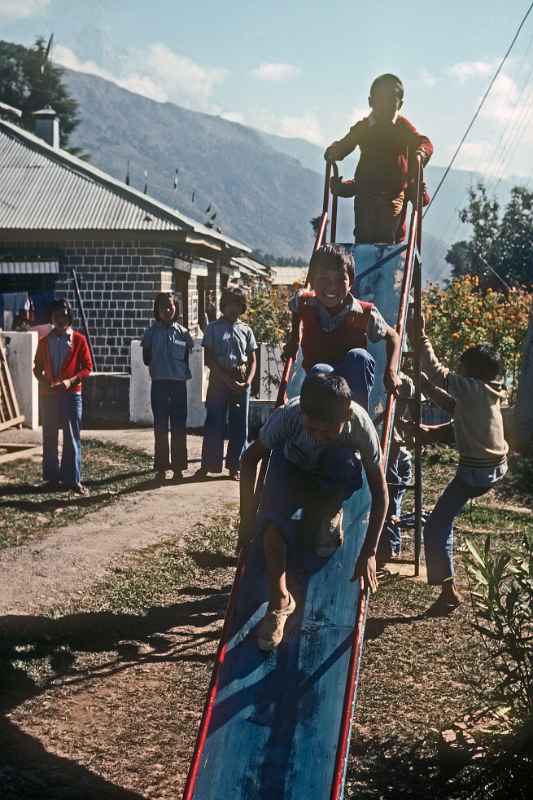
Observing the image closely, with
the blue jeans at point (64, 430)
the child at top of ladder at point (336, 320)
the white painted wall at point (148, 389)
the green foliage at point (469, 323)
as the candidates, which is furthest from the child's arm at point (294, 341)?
the green foliage at point (469, 323)

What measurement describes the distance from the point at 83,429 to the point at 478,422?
32.6ft

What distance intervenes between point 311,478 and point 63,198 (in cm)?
1700

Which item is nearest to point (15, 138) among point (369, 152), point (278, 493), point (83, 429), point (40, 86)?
point (83, 429)

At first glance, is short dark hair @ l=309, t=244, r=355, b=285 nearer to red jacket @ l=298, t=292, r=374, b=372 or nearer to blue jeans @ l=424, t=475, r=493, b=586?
red jacket @ l=298, t=292, r=374, b=372

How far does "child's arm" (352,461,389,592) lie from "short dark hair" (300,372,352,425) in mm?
371

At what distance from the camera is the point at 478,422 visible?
Answer: 617 centimetres

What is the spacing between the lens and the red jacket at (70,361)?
32.9 ft

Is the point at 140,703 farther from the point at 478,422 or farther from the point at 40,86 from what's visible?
the point at 40,86

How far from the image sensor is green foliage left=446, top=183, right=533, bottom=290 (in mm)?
59469

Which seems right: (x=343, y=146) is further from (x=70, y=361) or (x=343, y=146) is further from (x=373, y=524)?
(x=373, y=524)

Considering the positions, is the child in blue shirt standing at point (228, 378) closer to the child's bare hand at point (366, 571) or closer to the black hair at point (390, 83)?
the black hair at point (390, 83)

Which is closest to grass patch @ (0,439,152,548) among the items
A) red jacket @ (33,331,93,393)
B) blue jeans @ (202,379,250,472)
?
blue jeans @ (202,379,250,472)

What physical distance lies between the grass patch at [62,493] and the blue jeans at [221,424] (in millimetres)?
776

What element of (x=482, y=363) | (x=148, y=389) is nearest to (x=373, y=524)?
(x=482, y=363)
